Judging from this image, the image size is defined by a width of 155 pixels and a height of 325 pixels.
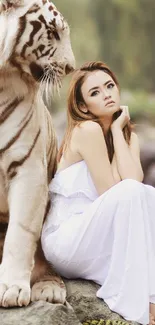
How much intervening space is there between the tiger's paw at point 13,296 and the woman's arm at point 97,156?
464 millimetres

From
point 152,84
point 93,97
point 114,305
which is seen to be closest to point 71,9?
point 152,84

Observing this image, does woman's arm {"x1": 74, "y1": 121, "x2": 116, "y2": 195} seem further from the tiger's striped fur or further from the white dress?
the tiger's striped fur

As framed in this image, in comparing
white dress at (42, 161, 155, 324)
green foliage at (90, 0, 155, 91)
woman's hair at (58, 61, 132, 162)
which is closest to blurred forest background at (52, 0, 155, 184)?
green foliage at (90, 0, 155, 91)

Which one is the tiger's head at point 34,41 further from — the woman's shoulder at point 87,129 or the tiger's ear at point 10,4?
the woman's shoulder at point 87,129

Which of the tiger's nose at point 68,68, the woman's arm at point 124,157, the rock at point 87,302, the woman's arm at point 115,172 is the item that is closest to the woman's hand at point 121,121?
the woman's arm at point 124,157

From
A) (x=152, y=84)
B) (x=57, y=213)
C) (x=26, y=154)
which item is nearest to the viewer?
(x=26, y=154)

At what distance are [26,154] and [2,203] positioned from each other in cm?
19

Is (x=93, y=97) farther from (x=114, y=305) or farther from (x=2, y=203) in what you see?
(x=114, y=305)

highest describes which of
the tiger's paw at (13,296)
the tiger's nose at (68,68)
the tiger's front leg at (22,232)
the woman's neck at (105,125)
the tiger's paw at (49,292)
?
the tiger's nose at (68,68)

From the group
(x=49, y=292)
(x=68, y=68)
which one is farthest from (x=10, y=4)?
(x=49, y=292)

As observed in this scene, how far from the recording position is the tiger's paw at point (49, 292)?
220 cm

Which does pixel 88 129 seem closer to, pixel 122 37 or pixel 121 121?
pixel 121 121

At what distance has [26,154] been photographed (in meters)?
2.25

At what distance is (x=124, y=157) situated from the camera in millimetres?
2402
